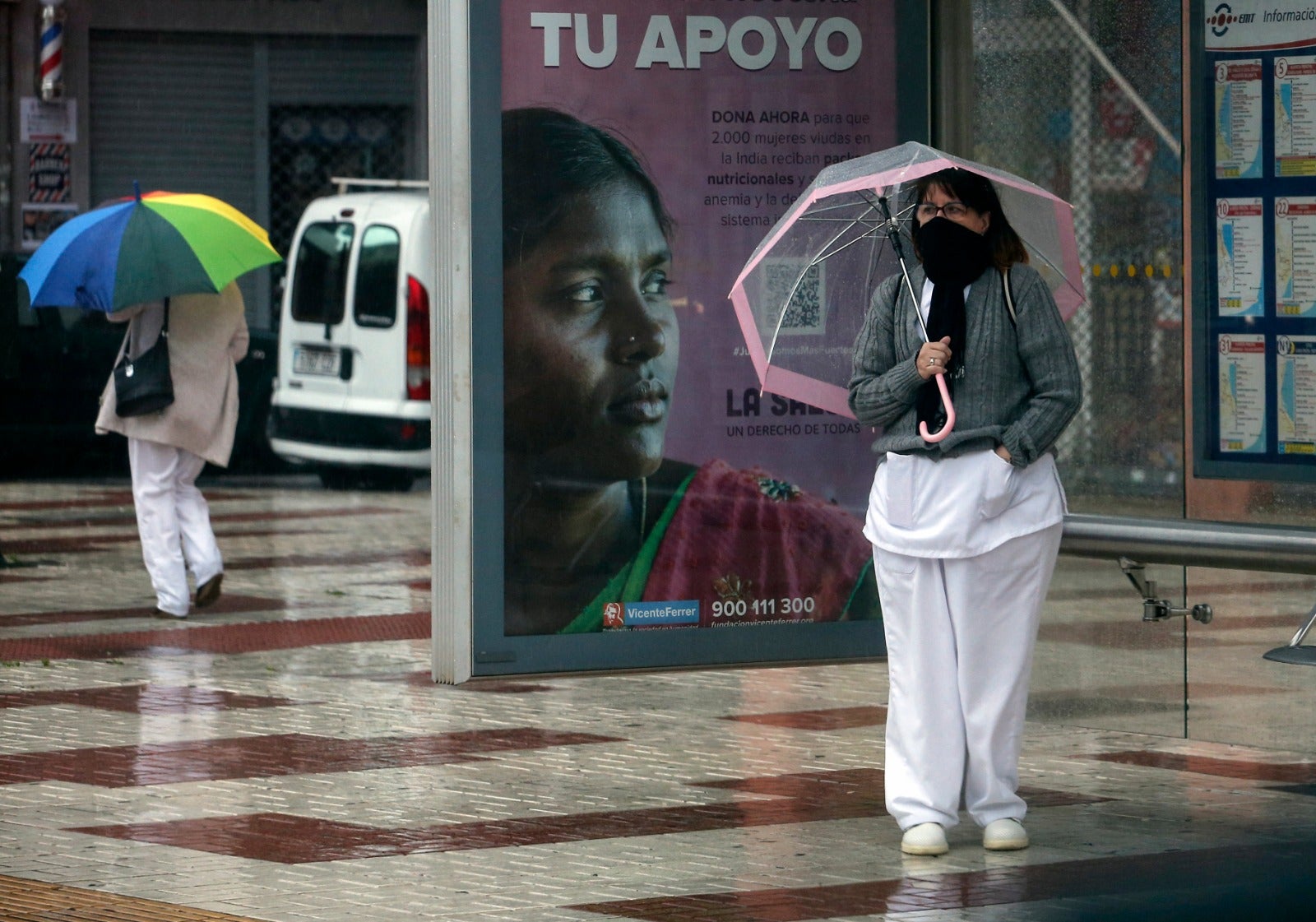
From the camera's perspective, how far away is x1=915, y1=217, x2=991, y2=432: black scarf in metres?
5.45

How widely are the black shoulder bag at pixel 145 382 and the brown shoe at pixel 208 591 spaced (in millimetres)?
923

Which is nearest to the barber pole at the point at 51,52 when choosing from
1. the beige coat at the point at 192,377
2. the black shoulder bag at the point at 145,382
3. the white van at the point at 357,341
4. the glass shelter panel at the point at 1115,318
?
the white van at the point at 357,341

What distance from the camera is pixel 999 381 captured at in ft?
17.9

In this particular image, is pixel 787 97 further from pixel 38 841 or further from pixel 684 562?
pixel 38 841

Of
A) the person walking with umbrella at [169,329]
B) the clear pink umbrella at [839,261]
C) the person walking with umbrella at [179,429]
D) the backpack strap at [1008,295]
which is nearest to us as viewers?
the backpack strap at [1008,295]

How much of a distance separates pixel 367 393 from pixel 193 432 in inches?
268

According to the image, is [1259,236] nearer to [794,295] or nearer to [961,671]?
[794,295]

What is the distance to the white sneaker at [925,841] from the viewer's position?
5438 millimetres

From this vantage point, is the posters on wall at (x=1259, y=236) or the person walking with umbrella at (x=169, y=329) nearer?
the posters on wall at (x=1259, y=236)

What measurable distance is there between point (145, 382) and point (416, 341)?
6.74 meters

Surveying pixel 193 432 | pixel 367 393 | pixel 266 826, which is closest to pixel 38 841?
pixel 266 826

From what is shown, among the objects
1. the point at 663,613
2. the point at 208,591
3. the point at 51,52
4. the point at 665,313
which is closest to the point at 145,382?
the point at 208,591

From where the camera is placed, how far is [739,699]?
808 cm

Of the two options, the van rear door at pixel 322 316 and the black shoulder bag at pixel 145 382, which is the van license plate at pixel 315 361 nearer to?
the van rear door at pixel 322 316
